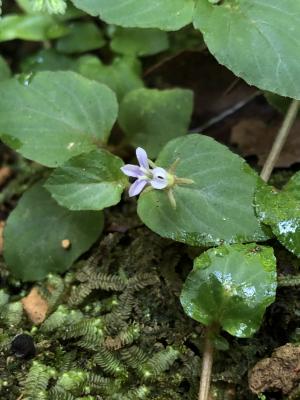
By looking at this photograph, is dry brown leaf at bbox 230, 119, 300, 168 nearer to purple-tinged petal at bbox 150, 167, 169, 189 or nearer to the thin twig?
Result: the thin twig

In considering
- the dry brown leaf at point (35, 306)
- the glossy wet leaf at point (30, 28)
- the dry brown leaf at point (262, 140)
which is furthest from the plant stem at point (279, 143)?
the glossy wet leaf at point (30, 28)

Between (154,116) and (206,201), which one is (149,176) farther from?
(154,116)

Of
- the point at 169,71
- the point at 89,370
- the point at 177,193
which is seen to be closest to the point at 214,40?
the point at 177,193

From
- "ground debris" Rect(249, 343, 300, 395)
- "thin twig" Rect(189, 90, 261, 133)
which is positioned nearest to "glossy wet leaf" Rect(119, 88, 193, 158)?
"thin twig" Rect(189, 90, 261, 133)

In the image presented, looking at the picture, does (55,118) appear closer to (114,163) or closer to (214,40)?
(114,163)

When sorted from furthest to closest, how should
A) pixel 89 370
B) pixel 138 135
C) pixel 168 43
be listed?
pixel 168 43, pixel 138 135, pixel 89 370

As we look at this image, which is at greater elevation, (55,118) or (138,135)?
A: (55,118)

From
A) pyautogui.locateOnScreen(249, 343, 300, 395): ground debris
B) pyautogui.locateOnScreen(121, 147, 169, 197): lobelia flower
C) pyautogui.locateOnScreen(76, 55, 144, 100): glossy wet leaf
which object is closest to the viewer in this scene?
pyautogui.locateOnScreen(249, 343, 300, 395): ground debris
